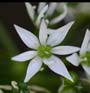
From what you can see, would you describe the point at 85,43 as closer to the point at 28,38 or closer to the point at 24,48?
the point at 28,38

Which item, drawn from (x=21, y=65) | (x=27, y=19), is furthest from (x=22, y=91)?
(x=27, y=19)

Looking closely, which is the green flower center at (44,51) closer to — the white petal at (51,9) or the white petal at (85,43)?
the white petal at (85,43)

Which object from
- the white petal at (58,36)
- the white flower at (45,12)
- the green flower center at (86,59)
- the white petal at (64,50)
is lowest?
the green flower center at (86,59)

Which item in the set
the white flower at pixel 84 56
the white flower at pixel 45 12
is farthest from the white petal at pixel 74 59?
the white flower at pixel 45 12

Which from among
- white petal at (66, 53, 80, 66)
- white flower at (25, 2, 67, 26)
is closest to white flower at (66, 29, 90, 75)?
white petal at (66, 53, 80, 66)

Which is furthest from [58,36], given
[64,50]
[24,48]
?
[24,48]

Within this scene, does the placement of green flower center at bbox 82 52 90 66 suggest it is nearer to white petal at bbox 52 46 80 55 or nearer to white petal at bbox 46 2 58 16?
white petal at bbox 52 46 80 55

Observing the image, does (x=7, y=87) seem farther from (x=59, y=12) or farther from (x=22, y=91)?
(x=59, y=12)
